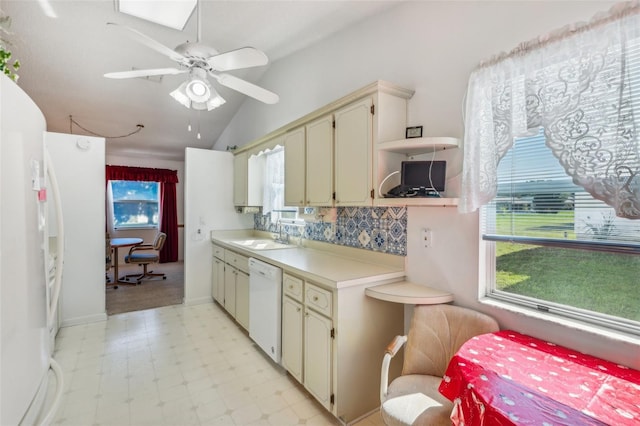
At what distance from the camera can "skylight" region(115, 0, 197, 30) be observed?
263cm

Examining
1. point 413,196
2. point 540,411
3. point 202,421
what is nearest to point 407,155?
point 413,196

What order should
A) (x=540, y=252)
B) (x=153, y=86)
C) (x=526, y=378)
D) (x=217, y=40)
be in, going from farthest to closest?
1. (x=153, y=86)
2. (x=217, y=40)
3. (x=540, y=252)
4. (x=526, y=378)

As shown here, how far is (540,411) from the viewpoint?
2.92 ft

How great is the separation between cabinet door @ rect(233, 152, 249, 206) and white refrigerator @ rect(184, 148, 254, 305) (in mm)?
92

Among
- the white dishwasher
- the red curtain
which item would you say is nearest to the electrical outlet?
the white dishwasher

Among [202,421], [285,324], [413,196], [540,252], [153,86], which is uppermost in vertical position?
[153,86]

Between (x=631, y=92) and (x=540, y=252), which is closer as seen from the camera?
(x=631, y=92)

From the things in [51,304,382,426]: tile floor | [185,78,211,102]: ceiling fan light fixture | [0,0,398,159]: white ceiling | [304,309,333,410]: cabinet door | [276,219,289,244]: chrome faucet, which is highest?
[0,0,398,159]: white ceiling

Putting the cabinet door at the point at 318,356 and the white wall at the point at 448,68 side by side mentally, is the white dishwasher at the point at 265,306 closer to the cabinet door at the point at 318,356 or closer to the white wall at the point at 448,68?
the cabinet door at the point at 318,356

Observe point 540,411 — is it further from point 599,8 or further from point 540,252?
point 599,8

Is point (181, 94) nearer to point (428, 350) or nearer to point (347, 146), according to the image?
point (347, 146)

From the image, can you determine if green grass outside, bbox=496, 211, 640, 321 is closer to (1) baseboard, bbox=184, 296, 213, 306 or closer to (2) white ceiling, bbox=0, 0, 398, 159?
(2) white ceiling, bbox=0, 0, 398, 159

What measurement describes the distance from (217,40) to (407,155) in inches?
98.2

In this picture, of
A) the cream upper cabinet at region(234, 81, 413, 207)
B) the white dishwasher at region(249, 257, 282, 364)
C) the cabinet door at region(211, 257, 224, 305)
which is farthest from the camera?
the cabinet door at region(211, 257, 224, 305)
